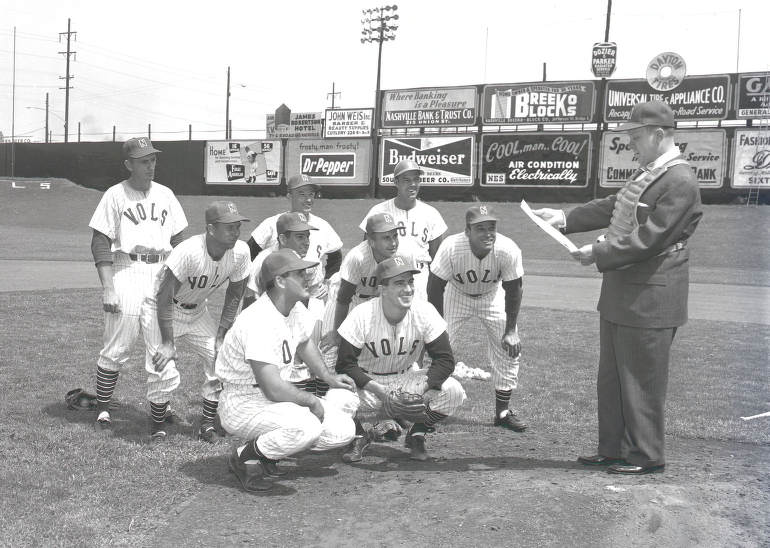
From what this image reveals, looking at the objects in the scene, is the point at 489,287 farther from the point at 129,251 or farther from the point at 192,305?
the point at 129,251

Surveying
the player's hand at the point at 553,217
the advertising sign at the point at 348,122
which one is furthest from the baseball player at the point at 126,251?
the advertising sign at the point at 348,122

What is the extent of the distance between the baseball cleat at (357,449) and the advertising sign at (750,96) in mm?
25036

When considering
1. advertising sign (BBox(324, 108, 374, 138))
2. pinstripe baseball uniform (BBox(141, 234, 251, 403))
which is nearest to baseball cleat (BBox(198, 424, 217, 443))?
pinstripe baseball uniform (BBox(141, 234, 251, 403))

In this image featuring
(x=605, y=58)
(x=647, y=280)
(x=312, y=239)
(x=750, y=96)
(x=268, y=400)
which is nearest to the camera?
(x=647, y=280)

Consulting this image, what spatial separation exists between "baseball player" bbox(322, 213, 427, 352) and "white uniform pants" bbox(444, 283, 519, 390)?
0.28 metres

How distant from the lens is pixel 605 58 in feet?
95.9

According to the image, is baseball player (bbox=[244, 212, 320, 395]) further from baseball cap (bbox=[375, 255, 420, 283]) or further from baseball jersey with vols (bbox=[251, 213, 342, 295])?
baseball cap (bbox=[375, 255, 420, 283])

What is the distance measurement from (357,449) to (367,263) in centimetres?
155

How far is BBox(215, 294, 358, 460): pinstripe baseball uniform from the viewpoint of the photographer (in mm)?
4531

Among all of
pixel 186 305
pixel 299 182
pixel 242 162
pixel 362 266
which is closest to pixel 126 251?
pixel 186 305

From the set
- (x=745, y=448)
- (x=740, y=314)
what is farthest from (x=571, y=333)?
(x=745, y=448)

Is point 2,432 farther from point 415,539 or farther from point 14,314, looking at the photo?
point 14,314

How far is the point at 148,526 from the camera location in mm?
4000

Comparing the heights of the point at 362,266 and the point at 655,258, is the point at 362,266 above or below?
below
